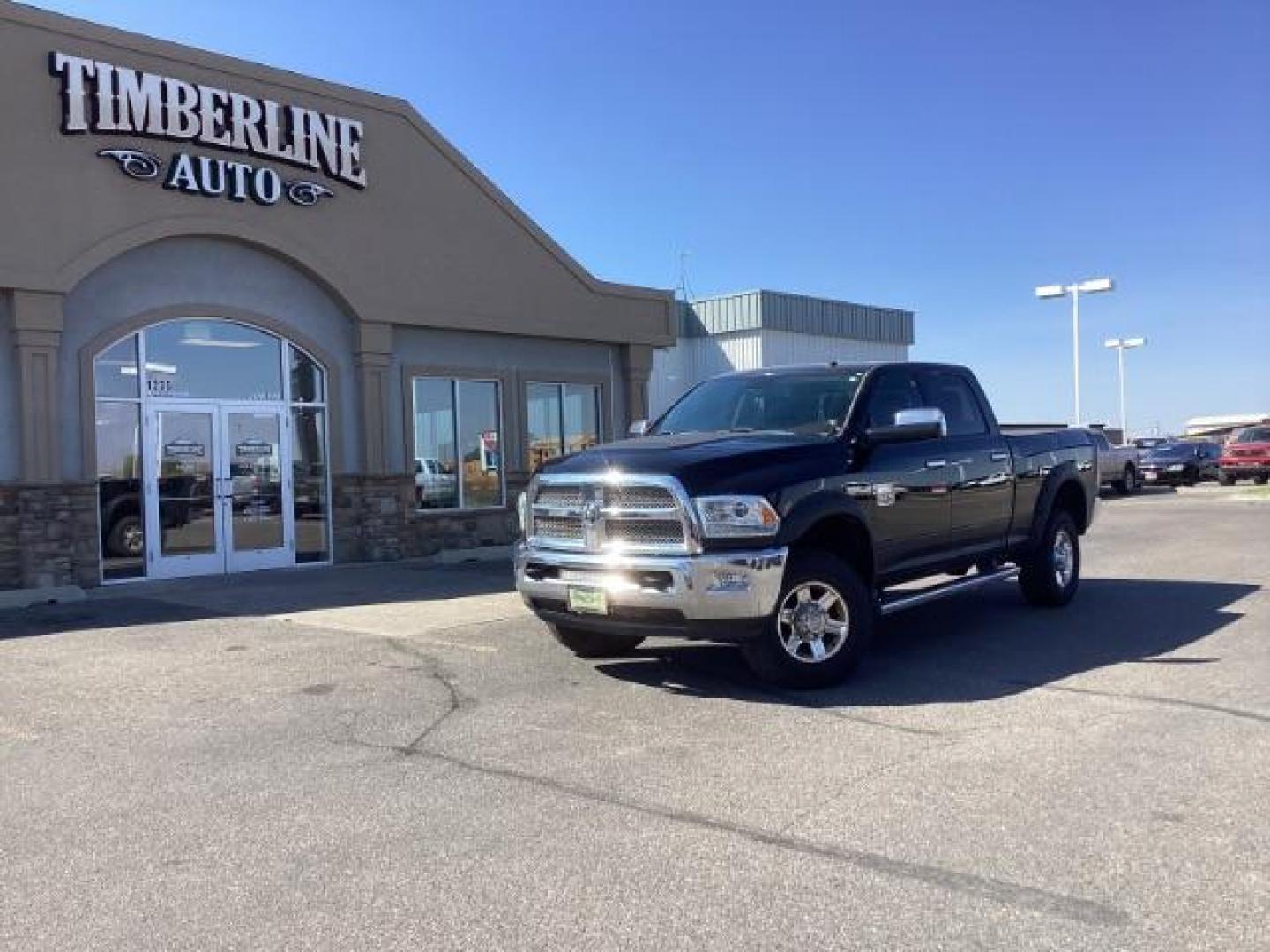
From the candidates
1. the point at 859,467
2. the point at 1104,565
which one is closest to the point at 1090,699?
the point at 859,467

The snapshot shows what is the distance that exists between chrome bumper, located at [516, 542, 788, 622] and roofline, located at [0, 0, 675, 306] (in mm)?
10152

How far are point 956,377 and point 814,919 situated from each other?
635 centimetres

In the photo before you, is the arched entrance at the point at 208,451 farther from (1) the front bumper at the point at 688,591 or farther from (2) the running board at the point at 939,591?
(2) the running board at the point at 939,591

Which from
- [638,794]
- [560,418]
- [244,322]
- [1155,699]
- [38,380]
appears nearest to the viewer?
[638,794]

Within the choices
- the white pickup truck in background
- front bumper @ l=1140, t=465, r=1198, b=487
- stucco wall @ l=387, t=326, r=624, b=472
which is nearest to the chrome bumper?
stucco wall @ l=387, t=326, r=624, b=472

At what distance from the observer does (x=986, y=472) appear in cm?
881

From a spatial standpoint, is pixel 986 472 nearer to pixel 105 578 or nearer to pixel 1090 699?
pixel 1090 699

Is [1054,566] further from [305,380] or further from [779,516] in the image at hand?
[305,380]

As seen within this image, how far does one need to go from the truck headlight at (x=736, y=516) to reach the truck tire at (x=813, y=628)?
1.04ft

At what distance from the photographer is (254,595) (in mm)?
11977

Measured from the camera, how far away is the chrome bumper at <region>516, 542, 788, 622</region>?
6402 millimetres

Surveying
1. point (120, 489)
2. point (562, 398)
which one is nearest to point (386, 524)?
point (120, 489)

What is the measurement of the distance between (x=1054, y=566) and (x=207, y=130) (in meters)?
11.0

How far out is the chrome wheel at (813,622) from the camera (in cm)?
672
